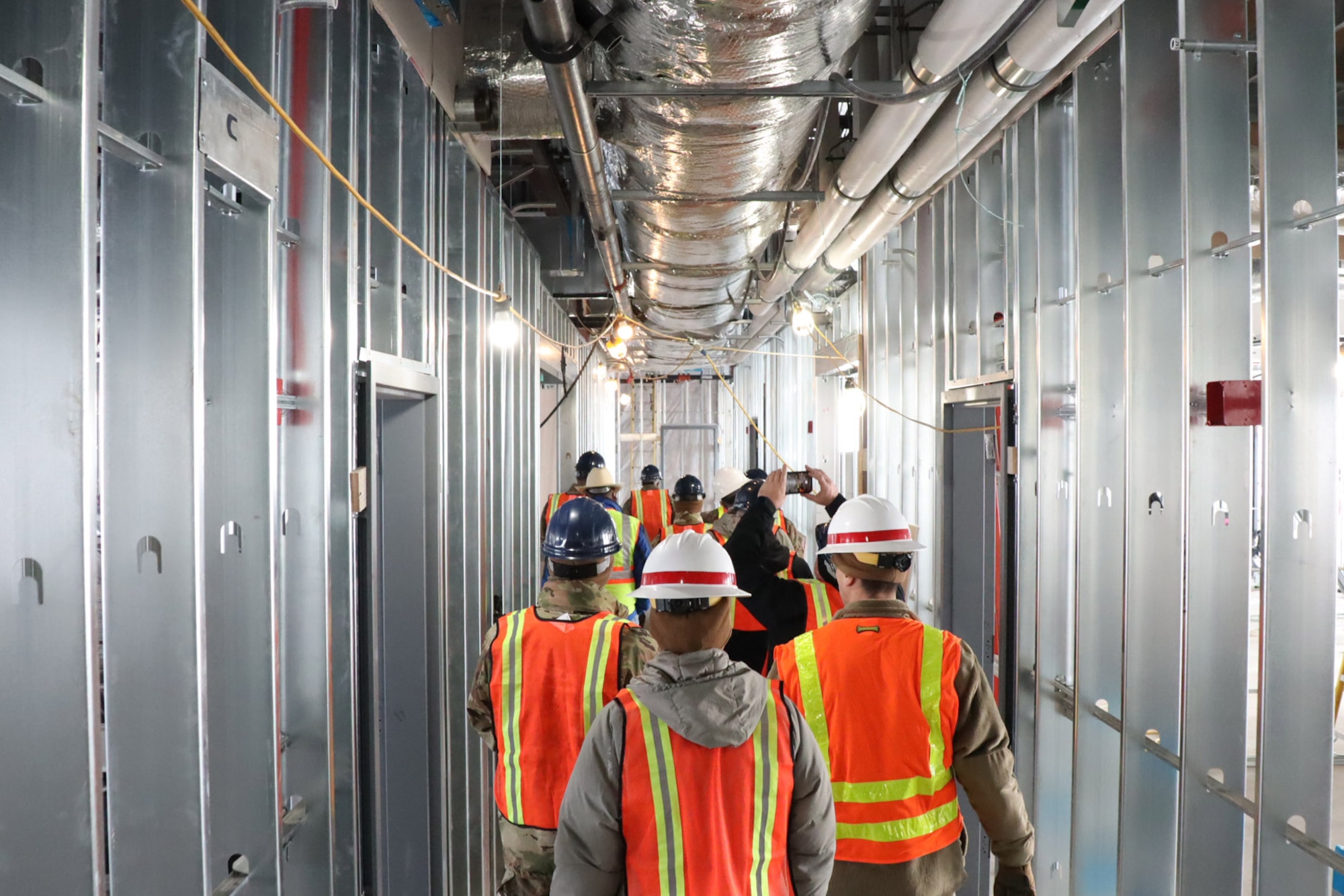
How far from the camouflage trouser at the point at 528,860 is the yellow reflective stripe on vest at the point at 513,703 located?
0.08 meters

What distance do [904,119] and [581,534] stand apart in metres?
1.95

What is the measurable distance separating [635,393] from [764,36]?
1723cm

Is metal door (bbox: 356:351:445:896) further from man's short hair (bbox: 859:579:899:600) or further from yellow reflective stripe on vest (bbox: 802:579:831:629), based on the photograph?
man's short hair (bbox: 859:579:899:600)

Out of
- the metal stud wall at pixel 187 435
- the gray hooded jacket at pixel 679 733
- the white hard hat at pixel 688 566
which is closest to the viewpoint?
the metal stud wall at pixel 187 435

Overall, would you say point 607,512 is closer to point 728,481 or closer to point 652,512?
point 728,481

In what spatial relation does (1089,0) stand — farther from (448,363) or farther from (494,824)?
(494,824)

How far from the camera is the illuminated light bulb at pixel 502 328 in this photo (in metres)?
4.15

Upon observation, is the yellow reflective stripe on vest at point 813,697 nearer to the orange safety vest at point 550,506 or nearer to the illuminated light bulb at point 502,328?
the illuminated light bulb at point 502,328

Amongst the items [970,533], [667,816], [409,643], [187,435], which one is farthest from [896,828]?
[970,533]

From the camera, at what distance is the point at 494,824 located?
434 centimetres

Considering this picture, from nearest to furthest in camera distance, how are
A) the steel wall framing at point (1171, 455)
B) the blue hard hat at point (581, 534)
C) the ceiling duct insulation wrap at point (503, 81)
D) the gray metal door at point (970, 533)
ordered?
the steel wall framing at point (1171, 455) < the blue hard hat at point (581, 534) < the ceiling duct insulation wrap at point (503, 81) < the gray metal door at point (970, 533)

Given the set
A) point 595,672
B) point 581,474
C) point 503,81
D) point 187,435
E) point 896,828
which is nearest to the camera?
point 187,435

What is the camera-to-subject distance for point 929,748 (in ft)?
7.40

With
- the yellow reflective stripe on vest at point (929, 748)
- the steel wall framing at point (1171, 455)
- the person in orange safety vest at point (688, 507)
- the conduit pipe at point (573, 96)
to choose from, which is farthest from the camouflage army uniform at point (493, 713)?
the person in orange safety vest at point (688, 507)
